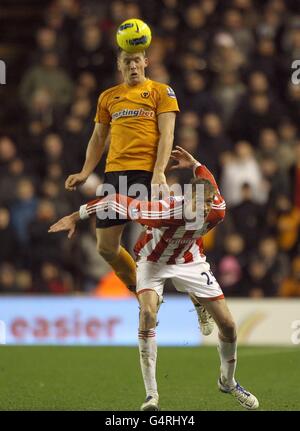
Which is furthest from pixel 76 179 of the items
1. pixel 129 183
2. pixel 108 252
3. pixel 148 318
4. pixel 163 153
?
pixel 148 318

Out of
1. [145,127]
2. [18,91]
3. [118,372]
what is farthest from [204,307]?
[18,91]

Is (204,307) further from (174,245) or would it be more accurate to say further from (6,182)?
(6,182)

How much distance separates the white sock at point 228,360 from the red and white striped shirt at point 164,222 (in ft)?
2.31

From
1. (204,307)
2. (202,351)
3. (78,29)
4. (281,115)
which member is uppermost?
(78,29)

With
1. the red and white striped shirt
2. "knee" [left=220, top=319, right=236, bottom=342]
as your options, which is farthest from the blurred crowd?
"knee" [left=220, top=319, right=236, bottom=342]

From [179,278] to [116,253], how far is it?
77 centimetres

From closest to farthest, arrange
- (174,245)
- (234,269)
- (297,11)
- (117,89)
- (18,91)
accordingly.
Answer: (174,245), (117,89), (234,269), (297,11), (18,91)

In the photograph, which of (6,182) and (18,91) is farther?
(18,91)

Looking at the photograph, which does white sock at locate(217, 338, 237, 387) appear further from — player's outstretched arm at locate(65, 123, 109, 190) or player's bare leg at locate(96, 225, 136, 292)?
player's outstretched arm at locate(65, 123, 109, 190)

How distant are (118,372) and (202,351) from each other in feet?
7.98

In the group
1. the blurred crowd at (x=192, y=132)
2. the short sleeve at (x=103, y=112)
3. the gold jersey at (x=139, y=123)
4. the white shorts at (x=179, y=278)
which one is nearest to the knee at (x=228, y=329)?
the white shorts at (x=179, y=278)

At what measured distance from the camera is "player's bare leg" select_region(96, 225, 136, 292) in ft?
31.7

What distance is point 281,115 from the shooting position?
16.5 m

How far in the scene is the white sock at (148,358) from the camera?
29.2ft
